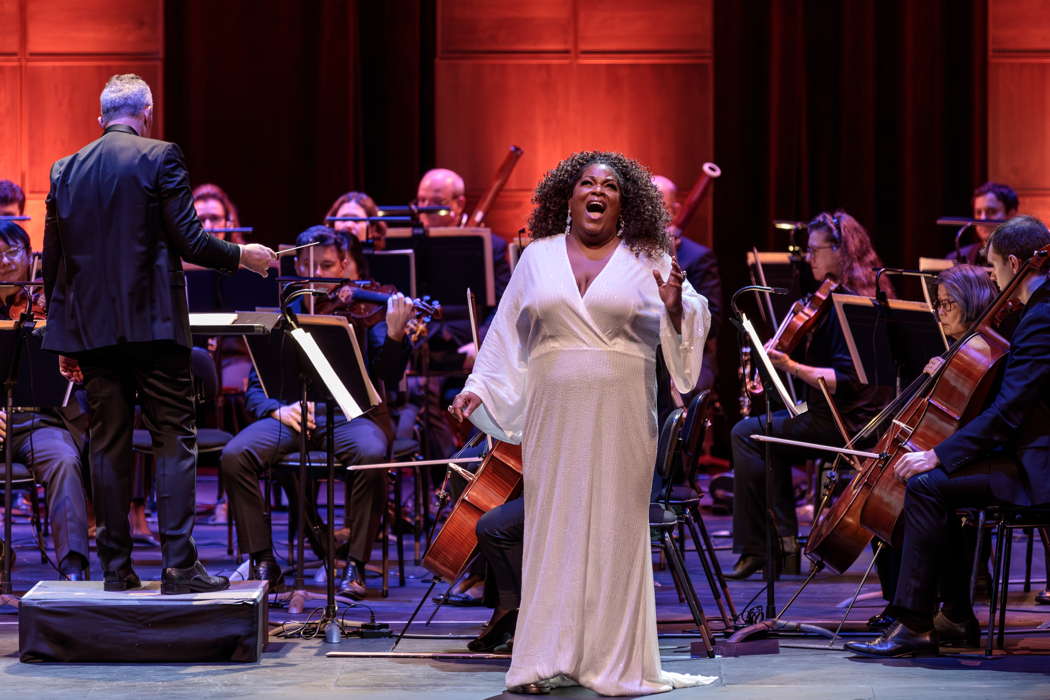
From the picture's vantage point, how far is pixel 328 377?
437 cm

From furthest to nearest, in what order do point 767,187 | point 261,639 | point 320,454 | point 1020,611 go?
point 767,187 → point 320,454 → point 1020,611 → point 261,639

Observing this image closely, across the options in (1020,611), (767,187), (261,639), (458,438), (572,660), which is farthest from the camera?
(767,187)

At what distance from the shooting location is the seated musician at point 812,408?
5645 millimetres

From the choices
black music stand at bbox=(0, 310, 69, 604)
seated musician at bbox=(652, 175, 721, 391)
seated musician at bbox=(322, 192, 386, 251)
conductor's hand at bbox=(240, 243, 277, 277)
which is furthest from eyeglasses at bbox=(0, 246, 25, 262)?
seated musician at bbox=(652, 175, 721, 391)

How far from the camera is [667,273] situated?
3926mm

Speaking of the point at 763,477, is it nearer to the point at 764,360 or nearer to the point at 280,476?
the point at 764,360

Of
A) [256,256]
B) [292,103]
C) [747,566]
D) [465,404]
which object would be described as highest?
[292,103]

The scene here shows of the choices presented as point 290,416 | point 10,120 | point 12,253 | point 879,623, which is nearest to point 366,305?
point 290,416

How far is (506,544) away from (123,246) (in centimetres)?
132

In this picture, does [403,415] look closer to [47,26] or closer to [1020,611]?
[1020,611]

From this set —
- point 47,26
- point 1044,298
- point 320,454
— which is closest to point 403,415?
point 320,454

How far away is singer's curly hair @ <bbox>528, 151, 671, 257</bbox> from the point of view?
12.8 ft

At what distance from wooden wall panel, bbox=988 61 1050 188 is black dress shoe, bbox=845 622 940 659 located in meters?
4.59

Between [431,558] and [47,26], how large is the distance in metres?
5.13
